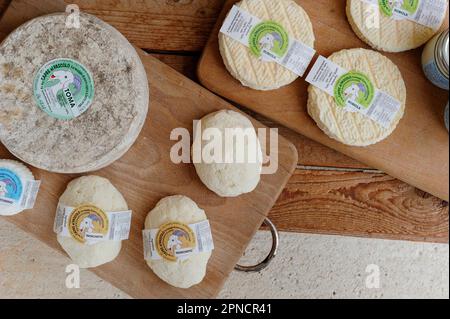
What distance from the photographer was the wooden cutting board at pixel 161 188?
34.1 inches

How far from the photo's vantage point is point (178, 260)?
0.83m

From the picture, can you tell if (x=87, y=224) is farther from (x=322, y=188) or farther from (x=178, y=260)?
(x=322, y=188)

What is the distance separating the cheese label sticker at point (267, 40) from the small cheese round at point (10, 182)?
0.48m

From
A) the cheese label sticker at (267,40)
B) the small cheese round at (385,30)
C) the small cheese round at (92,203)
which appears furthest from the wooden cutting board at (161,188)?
the small cheese round at (385,30)

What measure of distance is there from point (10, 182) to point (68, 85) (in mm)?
219

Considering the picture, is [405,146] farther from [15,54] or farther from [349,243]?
[15,54]

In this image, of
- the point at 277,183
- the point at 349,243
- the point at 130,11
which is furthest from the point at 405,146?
the point at 130,11

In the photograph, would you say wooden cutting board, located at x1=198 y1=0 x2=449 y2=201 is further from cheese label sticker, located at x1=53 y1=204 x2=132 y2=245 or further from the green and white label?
cheese label sticker, located at x1=53 y1=204 x2=132 y2=245

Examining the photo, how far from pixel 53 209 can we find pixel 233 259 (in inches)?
14.6

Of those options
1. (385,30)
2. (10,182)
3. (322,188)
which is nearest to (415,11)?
(385,30)

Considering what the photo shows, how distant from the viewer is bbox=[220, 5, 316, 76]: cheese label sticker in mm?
859

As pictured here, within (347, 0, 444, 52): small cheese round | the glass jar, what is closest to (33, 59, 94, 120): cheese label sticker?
(347, 0, 444, 52): small cheese round

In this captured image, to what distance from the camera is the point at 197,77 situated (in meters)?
0.92

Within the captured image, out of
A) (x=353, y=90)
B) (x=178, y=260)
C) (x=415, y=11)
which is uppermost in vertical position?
(x=415, y=11)
